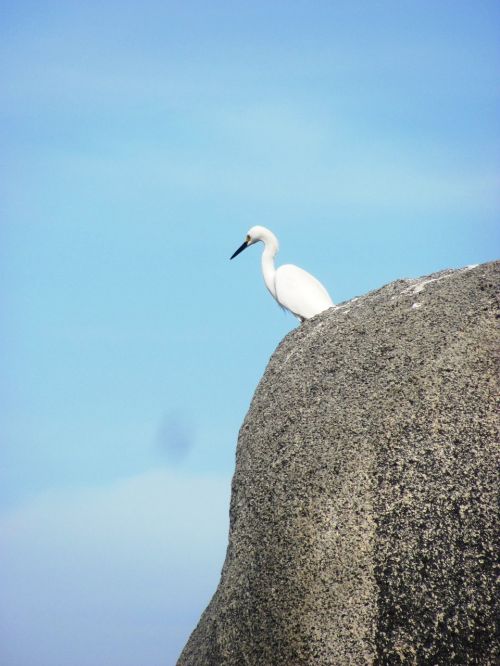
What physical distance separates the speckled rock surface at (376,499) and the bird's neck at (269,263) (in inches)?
221

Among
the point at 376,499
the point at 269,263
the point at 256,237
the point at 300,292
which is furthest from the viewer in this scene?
the point at 256,237

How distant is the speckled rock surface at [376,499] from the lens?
5.48 metres

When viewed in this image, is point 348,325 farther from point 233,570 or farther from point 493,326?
point 233,570

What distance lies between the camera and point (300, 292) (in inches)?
444

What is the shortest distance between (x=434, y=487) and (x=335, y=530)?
702mm

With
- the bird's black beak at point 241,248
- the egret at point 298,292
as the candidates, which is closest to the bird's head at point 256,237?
the bird's black beak at point 241,248

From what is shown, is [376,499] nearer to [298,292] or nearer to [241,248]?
[298,292]

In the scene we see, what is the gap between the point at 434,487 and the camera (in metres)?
5.66

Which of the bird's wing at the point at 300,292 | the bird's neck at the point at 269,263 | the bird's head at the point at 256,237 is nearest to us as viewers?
the bird's wing at the point at 300,292

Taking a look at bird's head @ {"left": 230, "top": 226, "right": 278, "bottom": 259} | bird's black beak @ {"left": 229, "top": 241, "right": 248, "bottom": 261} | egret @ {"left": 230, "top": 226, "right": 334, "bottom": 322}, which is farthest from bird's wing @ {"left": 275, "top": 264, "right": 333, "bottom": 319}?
bird's black beak @ {"left": 229, "top": 241, "right": 248, "bottom": 261}

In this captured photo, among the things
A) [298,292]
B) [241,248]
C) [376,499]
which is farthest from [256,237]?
[376,499]

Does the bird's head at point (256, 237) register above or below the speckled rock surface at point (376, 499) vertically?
above

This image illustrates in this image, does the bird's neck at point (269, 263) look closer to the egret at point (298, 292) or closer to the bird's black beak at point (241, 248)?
the egret at point (298, 292)

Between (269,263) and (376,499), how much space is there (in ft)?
25.1
